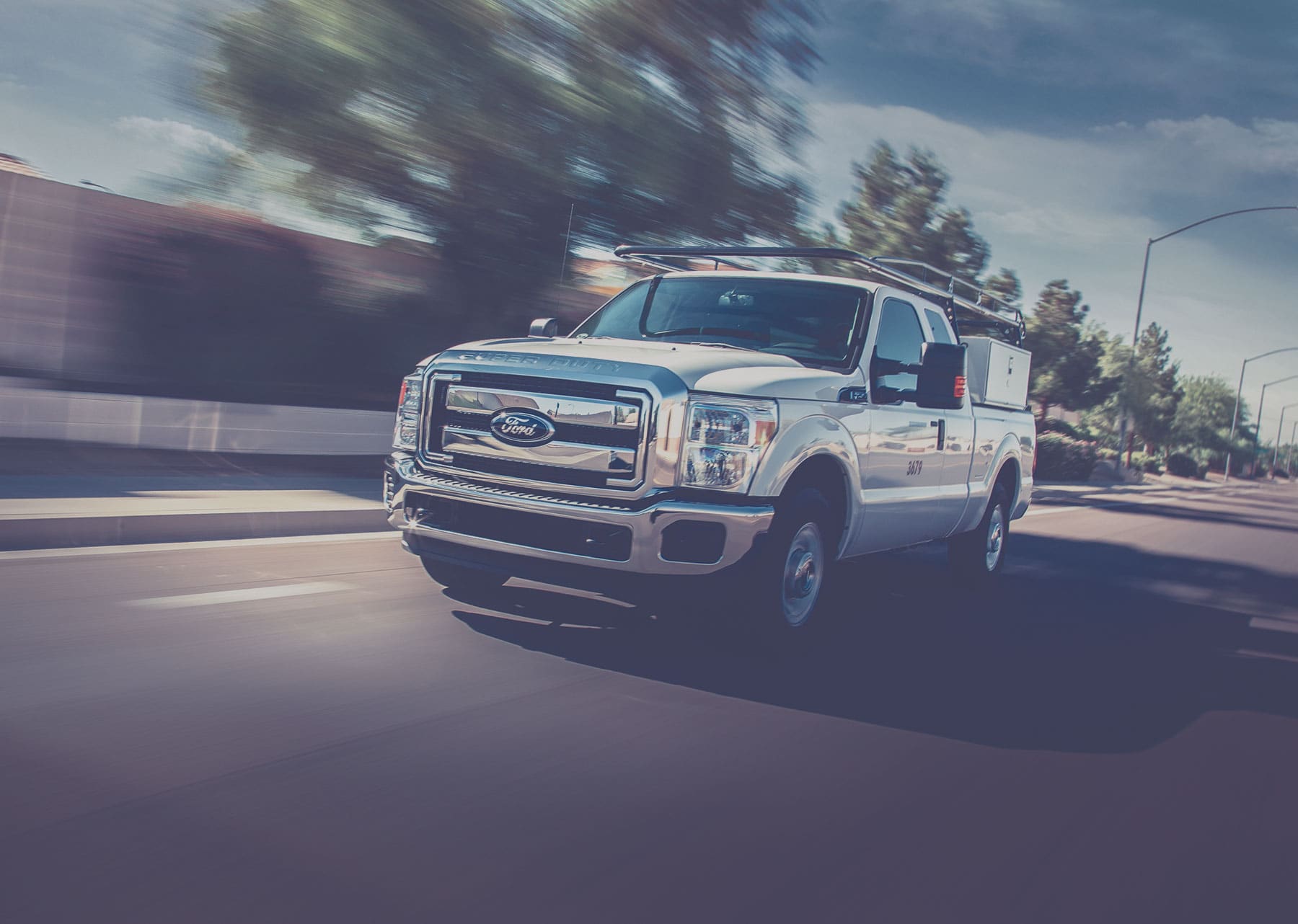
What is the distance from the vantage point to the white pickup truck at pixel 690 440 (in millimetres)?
5594

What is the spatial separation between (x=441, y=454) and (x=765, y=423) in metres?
1.73

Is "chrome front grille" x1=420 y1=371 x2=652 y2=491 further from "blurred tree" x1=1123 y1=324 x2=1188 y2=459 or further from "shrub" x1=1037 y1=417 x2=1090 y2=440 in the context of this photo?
"blurred tree" x1=1123 y1=324 x2=1188 y2=459

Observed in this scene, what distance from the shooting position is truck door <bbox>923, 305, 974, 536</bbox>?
323 inches

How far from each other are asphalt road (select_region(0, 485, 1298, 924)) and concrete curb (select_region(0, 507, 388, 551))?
1.05 feet

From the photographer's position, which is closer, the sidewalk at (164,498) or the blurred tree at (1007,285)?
the sidewalk at (164,498)

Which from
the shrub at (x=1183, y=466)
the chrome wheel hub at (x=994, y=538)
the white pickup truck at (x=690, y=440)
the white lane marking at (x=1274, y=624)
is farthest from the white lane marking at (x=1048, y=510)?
the shrub at (x=1183, y=466)

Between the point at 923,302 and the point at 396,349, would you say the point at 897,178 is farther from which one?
the point at 923,302

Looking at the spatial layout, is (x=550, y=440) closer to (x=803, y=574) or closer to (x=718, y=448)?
(x=718, y=448)

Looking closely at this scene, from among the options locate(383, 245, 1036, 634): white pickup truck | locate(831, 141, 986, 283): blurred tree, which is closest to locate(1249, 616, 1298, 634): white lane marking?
locate(383, 245, 1036, 634): white pickup truck

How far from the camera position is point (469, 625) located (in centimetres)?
636

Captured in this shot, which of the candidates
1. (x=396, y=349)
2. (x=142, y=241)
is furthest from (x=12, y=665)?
(x=396, y=349)

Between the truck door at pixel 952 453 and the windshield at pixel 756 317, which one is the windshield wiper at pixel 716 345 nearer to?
the windshield at pixel 756 317

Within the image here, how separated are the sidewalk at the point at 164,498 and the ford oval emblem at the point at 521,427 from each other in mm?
3040

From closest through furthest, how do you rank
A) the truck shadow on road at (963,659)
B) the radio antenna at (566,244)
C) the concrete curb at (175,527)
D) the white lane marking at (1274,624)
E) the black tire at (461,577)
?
the truck shadow on road at (963,659), the black tire at (461,577), the concrete curb at (175,527), the white lane marking at (1274,624), the radio antenna at (566,244)
